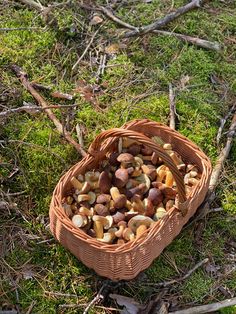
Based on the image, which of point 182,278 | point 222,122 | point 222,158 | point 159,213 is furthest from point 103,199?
point 222,122

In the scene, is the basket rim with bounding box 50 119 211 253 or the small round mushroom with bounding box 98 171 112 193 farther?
the small round mushroom with bounding box 98 171 112 193

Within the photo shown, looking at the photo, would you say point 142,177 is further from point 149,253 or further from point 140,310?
point 140,310

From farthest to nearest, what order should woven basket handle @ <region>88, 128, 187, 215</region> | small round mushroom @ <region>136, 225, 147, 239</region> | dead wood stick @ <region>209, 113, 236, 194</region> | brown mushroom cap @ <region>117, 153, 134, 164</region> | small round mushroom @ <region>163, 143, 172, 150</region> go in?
dead wood stick @ <region>209, 113, 236, 194</region>, small round mushroom @ <region>163, 143, 172, 150</region>, brown mushroom cap @ <region>117, 153, 134, 164</region>, small round mushroom @ <region>136, 225, 147, 239</region>, woven basket handle @ <region>88, 128, 187, 215</region>

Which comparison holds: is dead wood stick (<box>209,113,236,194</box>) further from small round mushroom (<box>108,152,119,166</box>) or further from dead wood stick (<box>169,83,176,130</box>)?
small round mushroom (<box>108,152,119,166</box>)

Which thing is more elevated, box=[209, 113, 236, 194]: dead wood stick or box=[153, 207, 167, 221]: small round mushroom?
box=[153, 207, 167, 221]: small round mushroom

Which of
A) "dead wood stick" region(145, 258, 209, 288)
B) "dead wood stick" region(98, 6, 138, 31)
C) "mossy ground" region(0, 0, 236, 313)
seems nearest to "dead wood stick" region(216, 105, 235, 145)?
"mossy ground" region(0, 0, 236, 313)

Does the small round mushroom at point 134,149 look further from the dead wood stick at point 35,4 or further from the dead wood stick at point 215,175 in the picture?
the dead wood stick at point 35,4

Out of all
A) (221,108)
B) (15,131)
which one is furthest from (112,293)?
(221,108)
